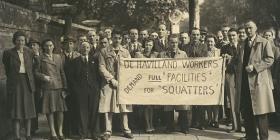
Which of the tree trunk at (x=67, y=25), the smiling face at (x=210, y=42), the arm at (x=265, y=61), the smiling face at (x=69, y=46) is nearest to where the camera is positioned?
the arm at (x=265, y=61)

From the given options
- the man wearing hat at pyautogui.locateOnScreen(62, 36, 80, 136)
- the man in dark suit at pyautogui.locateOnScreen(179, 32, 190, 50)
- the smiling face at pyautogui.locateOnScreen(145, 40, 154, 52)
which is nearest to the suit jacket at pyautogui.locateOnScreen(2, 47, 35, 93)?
the man wearing hat at pyautogui.locateOnScreen(62, 36, 80, 136)

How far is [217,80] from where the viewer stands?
9719 mm

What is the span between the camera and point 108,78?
9516mm

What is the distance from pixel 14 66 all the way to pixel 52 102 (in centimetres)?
98

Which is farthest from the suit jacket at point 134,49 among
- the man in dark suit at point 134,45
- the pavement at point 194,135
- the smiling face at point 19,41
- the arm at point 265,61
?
the arm at point 265,61

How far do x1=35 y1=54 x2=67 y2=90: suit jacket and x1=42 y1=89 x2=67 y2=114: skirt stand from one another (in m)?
0.10

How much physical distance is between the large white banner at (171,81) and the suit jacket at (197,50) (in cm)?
42

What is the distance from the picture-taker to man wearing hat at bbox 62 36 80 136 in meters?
10.0

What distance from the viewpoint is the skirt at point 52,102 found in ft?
31.2

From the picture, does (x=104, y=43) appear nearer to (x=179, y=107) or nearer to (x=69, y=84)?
(x=69, y=84)

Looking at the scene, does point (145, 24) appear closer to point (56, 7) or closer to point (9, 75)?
point (56, 7)

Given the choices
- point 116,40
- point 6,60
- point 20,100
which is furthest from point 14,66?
point 116,40

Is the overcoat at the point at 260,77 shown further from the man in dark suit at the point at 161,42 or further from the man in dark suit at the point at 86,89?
the man in dark suit at the point at 86,89

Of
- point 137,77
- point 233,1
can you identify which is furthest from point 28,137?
point 233,1
